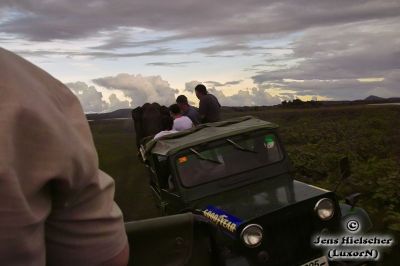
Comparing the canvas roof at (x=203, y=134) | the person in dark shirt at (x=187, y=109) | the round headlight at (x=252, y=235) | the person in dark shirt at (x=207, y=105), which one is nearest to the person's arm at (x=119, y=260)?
the round headlight at (x=252, y=235)

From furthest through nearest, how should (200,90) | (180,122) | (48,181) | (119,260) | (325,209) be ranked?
(200,90) < (180,122) < (325,209) < (119,260) < (48,181)

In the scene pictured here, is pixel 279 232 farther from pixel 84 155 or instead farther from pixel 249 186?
pixel 84 155

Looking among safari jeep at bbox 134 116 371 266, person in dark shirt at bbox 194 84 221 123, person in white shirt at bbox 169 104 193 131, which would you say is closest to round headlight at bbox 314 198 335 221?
safari jeep at bbox 134 116 371 266

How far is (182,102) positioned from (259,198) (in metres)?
5.10

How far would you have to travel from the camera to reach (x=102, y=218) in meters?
1.14

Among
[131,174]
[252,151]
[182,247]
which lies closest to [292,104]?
[131,174]

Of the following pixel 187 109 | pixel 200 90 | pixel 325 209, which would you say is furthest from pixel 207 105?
pixel 325 209

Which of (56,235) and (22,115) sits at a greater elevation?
(22,115)

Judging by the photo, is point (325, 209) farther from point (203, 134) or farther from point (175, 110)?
point (175, 110)

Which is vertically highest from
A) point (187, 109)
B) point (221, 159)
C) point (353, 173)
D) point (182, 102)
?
point (182, 102)

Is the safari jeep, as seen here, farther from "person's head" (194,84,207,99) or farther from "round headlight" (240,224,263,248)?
"person's head" (194,84,207,99)

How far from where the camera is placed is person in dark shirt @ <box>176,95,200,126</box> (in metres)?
10.3

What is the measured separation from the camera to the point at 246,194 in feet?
18.9

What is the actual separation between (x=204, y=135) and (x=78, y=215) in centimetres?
523
